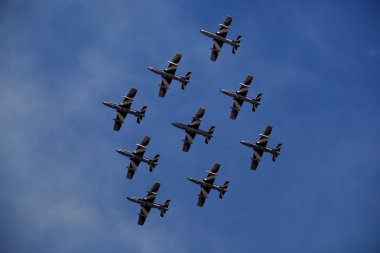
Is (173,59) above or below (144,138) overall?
above

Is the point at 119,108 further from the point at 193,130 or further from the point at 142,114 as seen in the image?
the point at 193,130

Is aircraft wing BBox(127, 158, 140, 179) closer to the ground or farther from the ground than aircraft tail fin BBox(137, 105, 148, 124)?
closer to the ground

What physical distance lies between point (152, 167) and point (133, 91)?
1804 cm

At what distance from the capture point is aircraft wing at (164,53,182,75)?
198625 millimetres

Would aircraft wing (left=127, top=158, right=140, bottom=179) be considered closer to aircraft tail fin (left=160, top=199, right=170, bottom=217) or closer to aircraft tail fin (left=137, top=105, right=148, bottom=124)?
aircraft tail fin (left=137, top=105, right=148, bottom=124)

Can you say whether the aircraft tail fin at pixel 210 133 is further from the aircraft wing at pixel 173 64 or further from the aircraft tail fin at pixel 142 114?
the aircraft wing at pixel 173 64

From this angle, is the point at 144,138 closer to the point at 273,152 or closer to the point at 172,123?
the point at 172,123

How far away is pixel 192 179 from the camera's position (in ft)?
656

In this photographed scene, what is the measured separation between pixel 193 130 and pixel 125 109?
16.3m

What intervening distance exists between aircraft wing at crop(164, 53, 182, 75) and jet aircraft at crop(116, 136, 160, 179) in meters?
16.1

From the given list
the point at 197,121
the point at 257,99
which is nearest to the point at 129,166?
the point at 197,121

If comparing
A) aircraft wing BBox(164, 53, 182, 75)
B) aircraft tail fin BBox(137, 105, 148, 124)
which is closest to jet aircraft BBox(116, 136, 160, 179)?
aircraft tail fin BBox(137, 105, 148, 124)

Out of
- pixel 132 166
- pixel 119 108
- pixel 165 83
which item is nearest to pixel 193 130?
pixel 165 83

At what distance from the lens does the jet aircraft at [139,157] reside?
646 feet
